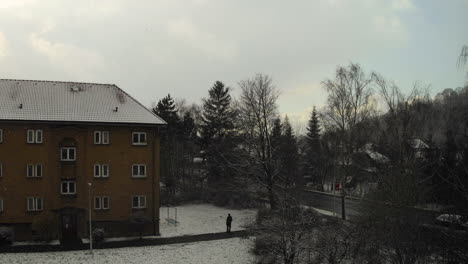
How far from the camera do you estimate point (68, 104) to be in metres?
34.3

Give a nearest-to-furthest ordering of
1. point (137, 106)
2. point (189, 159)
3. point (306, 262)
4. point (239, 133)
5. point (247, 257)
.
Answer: point (306, 262), point (247, 257), point (137, 106), point (239, 133), point (189, 159)

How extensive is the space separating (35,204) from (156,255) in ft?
37.6

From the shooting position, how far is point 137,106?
36000 millimetres

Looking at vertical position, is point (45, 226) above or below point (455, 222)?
below

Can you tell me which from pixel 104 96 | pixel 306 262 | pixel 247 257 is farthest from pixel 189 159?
pixel 306 262

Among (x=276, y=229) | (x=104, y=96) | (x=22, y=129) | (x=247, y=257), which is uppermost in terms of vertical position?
(x=104, y=96)

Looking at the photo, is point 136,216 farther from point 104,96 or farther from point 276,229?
point 276,229

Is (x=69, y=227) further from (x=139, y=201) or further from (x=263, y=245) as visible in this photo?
(x=263, y=245)

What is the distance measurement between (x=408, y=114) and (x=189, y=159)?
37.1 m

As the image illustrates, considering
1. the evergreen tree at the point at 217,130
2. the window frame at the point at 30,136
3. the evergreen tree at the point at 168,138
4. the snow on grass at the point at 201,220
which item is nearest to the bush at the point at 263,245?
the snow on grass at the point at 201,220

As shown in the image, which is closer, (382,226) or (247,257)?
(382,226)

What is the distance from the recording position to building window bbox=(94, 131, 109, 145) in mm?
33812

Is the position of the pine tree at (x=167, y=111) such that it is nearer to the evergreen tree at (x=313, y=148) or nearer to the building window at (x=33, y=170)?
the evergreen tree at (x=313, y=148)

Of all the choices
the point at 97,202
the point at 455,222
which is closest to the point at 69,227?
the point at 97,202
